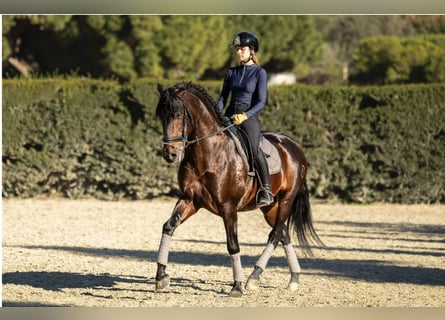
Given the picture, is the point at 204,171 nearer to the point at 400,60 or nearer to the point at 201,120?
the point at 201,120

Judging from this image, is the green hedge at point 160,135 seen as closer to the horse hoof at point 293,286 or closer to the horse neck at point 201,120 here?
the horse hoof at point 293,286

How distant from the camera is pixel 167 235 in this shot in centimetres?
858

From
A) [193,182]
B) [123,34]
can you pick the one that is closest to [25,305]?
[193,182]

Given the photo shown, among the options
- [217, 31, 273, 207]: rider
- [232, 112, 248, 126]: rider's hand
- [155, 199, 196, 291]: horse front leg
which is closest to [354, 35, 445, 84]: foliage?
[217, 31, 273, 207]: rider

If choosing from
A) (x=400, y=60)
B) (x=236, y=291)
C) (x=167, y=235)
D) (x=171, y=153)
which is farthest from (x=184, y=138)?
(x=400, y=60)

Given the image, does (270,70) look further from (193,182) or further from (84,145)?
(193,182)

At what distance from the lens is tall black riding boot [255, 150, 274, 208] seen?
907 cm

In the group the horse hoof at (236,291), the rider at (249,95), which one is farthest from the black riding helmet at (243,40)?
the horse hoof at (236,291)

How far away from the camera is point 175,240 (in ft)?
45.0

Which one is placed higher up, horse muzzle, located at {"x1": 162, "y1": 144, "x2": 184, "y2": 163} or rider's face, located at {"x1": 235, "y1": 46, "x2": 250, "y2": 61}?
rider's face, located at {"x1": 235, "y1": 46, "x2": 250, "y2": 61}

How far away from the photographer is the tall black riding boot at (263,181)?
29.8ft

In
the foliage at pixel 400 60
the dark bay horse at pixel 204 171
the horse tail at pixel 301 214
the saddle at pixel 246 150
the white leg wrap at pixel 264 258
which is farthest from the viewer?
the foliage at pixel 400 60

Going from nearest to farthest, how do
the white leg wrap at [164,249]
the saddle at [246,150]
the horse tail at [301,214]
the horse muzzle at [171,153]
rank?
the horse muzzle at [171,153]
the white leg wrap at [164,249]
the saddle at [246,150]
the horse tail at [301,214]

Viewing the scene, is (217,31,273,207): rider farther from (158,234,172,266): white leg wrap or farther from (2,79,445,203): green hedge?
(2,79,445,203): green hedge
